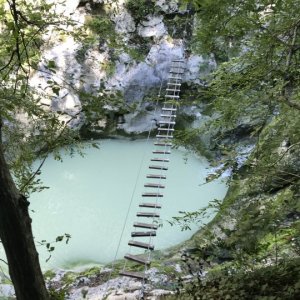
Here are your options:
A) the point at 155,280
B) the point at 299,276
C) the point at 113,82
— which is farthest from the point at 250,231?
the point at 113,82

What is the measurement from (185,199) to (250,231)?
4258 mm

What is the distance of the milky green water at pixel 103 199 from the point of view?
17.3 ft

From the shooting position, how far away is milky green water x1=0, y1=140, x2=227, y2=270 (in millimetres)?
5270

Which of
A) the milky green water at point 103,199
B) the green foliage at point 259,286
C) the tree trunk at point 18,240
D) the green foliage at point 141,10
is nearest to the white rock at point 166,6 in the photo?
the green foliage at point 141,10

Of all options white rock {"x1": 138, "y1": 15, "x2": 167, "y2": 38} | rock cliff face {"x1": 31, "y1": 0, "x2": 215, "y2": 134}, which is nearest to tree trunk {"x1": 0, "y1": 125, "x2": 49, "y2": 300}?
rock cliff face {"x1": 31, "y1": 0, "x2": 215, "y2": 134}

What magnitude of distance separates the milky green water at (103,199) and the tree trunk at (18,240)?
3256 millimetres

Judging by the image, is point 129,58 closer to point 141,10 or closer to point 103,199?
point 141,10

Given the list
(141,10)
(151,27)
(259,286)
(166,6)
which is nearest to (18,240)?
(259,286)

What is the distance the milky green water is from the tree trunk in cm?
326

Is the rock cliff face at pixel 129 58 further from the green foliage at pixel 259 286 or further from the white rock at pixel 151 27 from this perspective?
the green foliage at pixel 259 286

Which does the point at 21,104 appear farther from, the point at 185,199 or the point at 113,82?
the point at 113,82

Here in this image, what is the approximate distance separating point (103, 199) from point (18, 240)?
4.91 meters

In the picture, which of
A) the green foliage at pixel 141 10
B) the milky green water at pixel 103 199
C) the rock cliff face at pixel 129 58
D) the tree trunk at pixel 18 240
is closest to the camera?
the tree trunk at pixel 18 240

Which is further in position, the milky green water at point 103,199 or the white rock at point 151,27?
the white rock at point 151,27
